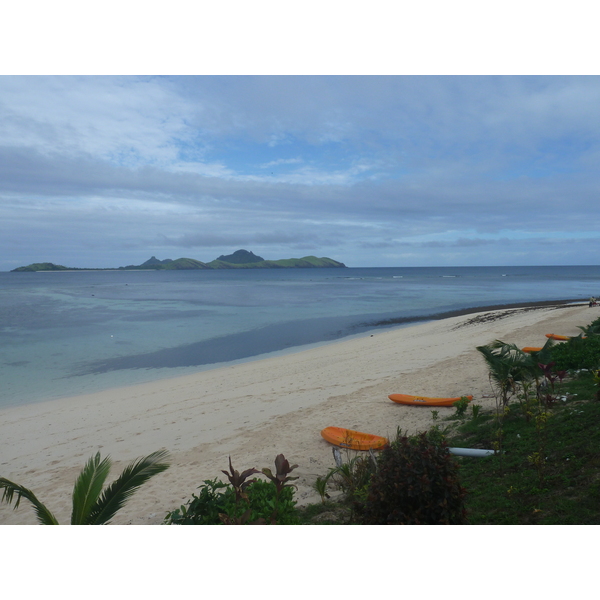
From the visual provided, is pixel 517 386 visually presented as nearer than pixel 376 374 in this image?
Yes

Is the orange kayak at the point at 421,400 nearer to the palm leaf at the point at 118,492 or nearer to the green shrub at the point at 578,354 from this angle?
the green shrub at the point at 578,354

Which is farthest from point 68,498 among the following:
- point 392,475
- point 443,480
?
point 443,480

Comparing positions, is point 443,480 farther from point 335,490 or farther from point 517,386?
point 517,386

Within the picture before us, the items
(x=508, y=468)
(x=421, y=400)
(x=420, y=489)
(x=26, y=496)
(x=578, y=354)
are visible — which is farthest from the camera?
(x=578, y=354)

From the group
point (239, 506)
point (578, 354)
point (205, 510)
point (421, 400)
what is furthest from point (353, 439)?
point (578, 354)

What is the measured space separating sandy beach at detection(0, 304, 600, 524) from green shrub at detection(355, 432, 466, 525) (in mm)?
2018

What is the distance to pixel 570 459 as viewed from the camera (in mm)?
4477

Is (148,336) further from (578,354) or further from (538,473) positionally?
(538,473)

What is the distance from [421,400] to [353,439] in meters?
2.48

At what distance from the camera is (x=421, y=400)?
850 centimetres

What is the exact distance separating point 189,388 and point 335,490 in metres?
8.04

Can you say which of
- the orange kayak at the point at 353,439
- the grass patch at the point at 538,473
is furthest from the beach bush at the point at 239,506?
the orange kayak at the point at 353,439

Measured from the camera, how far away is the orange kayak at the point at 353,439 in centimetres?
649

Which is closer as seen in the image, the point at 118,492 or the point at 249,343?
the point at 118,492
